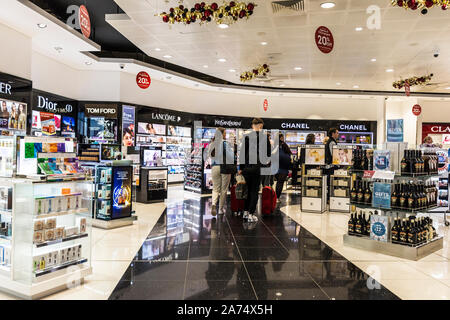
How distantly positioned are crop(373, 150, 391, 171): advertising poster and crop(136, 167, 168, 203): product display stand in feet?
16.6

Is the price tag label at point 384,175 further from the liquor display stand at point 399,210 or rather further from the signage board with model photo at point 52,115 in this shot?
the signage board with model photo at point 52,115

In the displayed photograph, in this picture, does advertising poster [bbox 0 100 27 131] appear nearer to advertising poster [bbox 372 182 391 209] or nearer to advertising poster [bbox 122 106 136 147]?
advertising poster [bbox 122 106 136 147]

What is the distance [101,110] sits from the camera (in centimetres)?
1034

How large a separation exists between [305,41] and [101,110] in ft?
20.9

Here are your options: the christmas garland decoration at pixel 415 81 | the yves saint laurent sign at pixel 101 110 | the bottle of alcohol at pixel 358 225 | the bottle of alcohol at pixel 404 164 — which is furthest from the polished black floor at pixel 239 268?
the christmas garland decoration at pixel 415 81

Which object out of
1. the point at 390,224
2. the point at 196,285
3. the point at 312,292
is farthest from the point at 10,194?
the point at 390,224

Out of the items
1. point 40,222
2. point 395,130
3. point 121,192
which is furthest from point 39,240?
point 395,130

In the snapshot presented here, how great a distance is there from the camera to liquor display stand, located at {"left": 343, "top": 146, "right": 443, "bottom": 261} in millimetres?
4125

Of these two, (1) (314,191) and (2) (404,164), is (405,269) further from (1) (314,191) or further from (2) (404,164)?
(1) (314,191)

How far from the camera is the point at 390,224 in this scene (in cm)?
428

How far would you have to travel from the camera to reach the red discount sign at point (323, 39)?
18.2 ft

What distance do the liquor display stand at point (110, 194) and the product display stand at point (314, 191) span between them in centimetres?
370

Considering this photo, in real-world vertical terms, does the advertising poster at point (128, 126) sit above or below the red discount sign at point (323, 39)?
below
